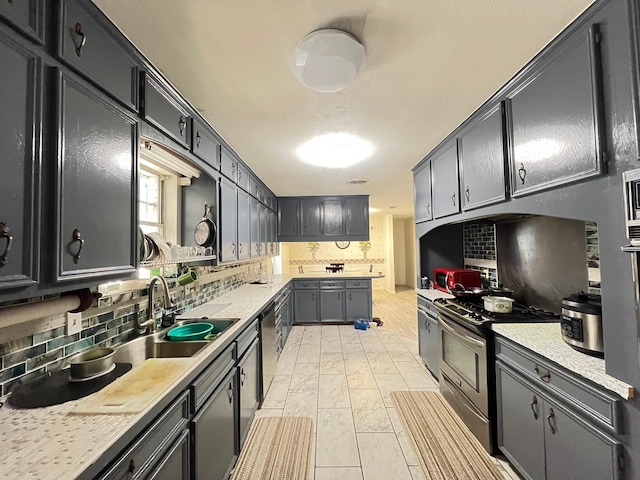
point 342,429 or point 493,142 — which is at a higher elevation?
point 493,142

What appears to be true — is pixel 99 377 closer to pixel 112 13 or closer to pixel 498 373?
pixel 112 13

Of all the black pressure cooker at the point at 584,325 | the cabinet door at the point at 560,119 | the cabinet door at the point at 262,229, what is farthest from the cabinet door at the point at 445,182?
the cabinet door at the point at 262,229

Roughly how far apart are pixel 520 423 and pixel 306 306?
3.97 m

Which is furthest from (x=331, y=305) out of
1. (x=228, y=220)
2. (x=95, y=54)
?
(x=95, y=54)

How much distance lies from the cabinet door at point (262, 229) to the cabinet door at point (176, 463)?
2884 millimetres

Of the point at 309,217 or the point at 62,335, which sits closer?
the point at 62,335

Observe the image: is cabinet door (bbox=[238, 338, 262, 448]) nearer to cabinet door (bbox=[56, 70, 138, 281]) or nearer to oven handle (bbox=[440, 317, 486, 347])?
cabinet door (bbox=[56, 70, 138, 281])

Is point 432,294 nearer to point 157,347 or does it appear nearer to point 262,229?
point 262,229

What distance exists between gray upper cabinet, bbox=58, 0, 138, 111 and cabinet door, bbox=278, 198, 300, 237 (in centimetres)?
421

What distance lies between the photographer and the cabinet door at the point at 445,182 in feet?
8.29

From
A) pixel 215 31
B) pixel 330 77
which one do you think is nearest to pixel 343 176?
pixel 330 77

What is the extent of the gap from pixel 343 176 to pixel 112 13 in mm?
3019

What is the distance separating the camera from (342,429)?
2285mm

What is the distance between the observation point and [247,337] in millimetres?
2260
